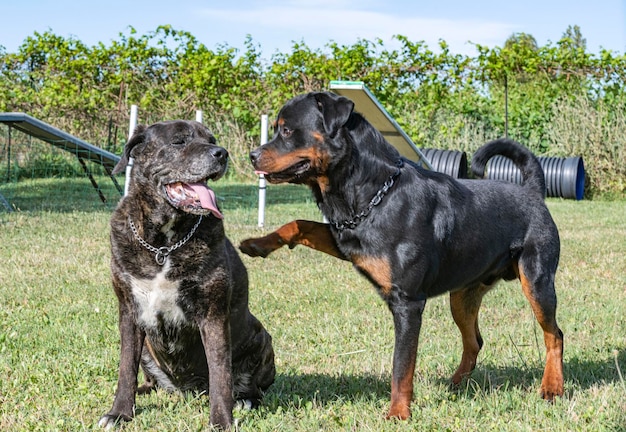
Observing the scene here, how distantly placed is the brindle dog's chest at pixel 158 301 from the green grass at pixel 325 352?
50 centimetres

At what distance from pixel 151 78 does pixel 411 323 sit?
1566 centimetres

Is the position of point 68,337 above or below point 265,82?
below

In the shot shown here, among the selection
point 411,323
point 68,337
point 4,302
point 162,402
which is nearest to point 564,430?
point 411,323

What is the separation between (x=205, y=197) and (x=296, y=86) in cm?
1457

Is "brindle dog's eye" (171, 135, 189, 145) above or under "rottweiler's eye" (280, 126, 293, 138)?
under

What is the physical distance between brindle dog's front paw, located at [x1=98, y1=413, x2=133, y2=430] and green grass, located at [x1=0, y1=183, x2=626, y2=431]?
0.04 metres

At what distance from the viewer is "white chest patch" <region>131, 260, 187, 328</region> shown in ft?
12.2

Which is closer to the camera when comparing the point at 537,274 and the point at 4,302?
the point at 537,274

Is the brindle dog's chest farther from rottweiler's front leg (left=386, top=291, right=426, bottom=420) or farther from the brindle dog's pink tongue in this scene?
rottweiler's front leg (left=386, top=291, right=426, bottom=420)

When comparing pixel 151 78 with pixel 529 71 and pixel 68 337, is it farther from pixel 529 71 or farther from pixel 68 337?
pixel 68 337

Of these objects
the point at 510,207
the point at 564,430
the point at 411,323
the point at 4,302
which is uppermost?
the point at 510,207

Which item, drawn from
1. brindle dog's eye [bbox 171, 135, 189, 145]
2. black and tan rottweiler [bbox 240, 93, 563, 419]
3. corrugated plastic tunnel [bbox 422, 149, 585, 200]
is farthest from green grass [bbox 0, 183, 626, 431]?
corrugated plastic tunnel [bbox 422, 149, 585, 200]

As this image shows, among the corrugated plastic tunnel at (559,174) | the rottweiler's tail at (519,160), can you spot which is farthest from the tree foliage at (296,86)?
the rottweiler's tail at (519,160)

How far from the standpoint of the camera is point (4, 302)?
20.8ft
